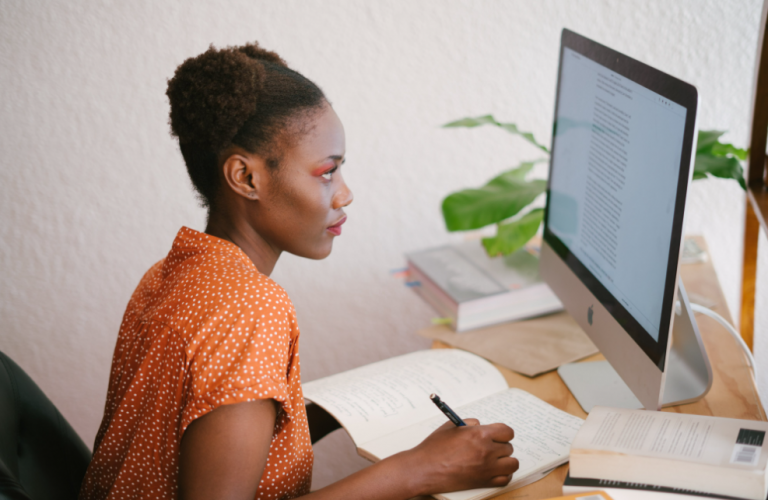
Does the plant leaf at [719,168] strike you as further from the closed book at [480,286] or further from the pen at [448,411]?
the pen at [448,411]

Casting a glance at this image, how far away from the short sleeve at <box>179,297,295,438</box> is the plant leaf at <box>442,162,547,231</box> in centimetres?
53

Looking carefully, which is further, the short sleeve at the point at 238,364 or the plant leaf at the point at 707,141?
the plant leaf at the point at 707,141

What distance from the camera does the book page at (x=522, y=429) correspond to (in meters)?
0.73

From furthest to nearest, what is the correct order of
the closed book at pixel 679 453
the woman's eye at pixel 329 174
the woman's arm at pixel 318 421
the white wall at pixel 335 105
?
the white wall at pixel 335 105 → the woman's arm at pixel 318 421 → the woman's eye at pixel 329 174 → the closed book at pixel 679 453

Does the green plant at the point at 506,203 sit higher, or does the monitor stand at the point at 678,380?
the green plant at the point at 506,203

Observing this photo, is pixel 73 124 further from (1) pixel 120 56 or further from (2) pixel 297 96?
(2) pixel 297 96

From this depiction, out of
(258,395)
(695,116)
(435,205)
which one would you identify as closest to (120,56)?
(435,205)

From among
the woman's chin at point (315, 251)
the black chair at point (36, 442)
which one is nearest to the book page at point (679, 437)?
the woman's chin at point (315, 251)

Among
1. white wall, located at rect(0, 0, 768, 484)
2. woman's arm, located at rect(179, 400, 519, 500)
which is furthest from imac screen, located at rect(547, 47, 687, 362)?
white wall, located at rect(0, 0, 768, 484)

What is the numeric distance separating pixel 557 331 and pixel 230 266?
0.62 m

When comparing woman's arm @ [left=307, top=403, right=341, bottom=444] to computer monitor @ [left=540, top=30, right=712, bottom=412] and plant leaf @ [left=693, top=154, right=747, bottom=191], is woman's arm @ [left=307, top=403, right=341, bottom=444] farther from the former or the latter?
plant leaf @ [left=693, top=154, right=747, bottom=191]

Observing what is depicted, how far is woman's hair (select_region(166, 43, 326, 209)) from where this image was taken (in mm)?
726

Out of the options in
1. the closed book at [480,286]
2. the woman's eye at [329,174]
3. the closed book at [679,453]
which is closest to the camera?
the closed book at [679,453]

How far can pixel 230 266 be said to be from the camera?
702 mm
